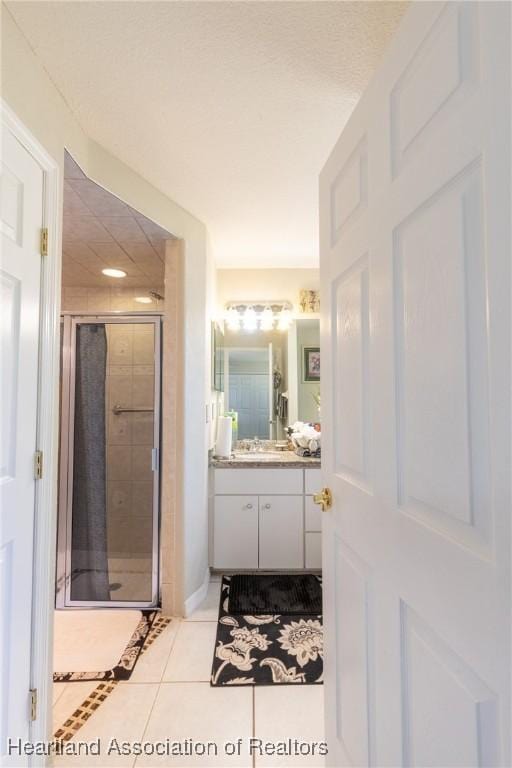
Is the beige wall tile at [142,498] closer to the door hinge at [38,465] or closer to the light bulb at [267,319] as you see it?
the door hinge at [38,465]

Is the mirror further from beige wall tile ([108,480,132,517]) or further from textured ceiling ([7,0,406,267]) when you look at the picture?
textured ceiling ([7,0,406,267])

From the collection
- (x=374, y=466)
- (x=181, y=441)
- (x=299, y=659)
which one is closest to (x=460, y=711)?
(x=374, y=466)

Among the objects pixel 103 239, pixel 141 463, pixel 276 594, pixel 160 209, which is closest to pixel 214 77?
pixel 160 209

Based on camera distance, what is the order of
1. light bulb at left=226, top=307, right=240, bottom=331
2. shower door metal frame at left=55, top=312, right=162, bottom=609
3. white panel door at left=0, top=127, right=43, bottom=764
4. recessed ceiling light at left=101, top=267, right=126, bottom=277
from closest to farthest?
white panel door at left=0, top=127, right=43, bottom=764 < shower door metal frame at left=55, top=312, right=162, bottom=609 < recessed ceiling light at left=101, top=267, right=126, bottom=277 < light bulb at left=226, top=307, right=240, bottom=331

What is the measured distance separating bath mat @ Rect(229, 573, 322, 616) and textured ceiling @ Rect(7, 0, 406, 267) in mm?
2476

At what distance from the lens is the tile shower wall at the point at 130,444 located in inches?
94.0

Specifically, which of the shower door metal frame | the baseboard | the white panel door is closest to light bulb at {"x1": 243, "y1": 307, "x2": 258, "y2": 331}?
the shower door metal frame

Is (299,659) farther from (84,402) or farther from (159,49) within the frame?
(159,49)

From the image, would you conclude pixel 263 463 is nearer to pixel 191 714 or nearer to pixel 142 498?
pixel 142 498

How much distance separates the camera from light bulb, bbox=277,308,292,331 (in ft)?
10.5

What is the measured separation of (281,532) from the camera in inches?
100

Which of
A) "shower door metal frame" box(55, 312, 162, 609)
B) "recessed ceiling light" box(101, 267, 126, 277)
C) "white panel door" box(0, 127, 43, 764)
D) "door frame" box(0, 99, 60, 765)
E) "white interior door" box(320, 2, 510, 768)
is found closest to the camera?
"white interior door" box(320, 2, 510, 768)

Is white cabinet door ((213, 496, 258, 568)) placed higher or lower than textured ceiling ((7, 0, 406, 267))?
lower

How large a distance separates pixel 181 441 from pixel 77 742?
1.30 m
